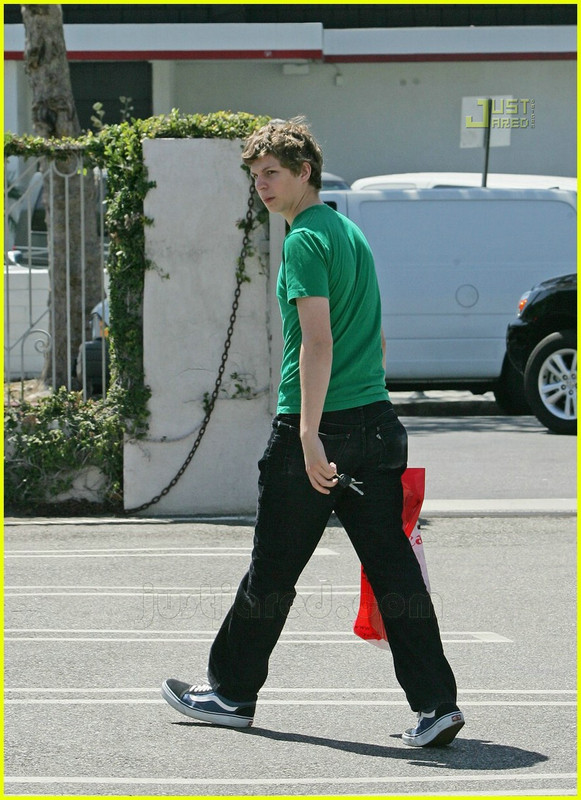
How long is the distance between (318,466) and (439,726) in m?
0.91

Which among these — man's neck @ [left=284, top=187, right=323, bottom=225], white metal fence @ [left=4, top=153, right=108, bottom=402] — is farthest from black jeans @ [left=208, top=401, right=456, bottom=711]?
white metal fence @ [left=4, top=153, right=108, bottom=402]

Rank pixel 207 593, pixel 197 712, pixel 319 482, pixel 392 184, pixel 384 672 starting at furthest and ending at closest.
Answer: pixel 392 184 → pixel 207 593 → pixel 384 672 → pixel 197 712 → pixel 319 482

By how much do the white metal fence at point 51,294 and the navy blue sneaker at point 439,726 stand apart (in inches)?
206

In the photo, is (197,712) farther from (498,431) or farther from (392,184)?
(392,184)

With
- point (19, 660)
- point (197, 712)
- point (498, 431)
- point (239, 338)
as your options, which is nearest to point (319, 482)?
point (197, 712)

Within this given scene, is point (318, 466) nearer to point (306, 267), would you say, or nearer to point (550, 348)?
point (306, 267)

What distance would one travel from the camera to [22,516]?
9281mm

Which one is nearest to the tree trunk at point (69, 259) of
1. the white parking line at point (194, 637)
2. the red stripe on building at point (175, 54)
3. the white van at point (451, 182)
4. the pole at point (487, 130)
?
the white parking line at point (194, 637)

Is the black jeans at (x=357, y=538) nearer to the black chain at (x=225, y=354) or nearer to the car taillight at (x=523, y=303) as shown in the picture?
the black chain at (x=225, y=354)

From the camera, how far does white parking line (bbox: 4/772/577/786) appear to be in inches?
164

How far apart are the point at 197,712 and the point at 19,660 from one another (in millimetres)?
1155

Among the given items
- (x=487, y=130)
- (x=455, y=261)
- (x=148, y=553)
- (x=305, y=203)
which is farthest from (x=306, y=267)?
(x=487, y=130)

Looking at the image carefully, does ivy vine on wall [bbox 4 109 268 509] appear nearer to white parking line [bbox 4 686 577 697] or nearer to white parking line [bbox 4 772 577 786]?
white parking line [bbox 4 686 577 697]

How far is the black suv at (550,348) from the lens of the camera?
13.0 m
